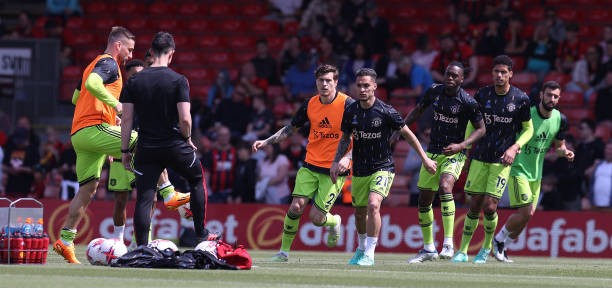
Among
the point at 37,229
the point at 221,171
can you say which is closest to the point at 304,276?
the point at 37,229

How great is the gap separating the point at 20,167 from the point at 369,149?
1153 centimetres

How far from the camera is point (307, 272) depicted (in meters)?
12.5

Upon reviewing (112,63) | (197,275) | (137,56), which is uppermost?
(137,56)

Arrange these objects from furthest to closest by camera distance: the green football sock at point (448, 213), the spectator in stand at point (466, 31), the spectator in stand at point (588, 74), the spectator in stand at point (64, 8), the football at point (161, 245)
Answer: the spectator in stand at point (64, 8), the spectator in stand at point (466, 31), the spectator in stand at point (588, 74), the green football sock at point (448, 213), the football at point (161, 245)

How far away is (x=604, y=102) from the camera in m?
22.9

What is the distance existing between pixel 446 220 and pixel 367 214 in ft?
6.22

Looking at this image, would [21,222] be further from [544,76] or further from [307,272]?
[544,76]

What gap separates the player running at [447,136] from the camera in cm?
1539

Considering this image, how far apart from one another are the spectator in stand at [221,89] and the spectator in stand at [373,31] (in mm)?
2814

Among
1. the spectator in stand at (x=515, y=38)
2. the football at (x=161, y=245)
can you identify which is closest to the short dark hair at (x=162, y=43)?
the football at (x=161, y=245)

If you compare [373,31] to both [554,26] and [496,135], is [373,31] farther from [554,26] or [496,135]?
[496,135]

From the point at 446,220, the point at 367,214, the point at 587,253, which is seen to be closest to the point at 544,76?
the point at 587,253

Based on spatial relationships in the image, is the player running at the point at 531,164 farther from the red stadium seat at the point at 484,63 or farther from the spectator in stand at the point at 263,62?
the spectator in stand at the point at 263,62

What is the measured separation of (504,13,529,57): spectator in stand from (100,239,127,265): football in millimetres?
13441
